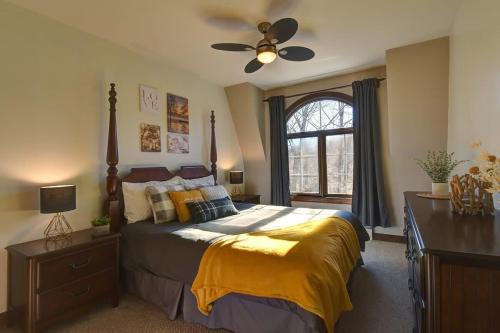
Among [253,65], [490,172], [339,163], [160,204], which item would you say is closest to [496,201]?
[490,172]

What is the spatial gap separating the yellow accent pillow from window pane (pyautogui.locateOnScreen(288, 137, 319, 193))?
239cm

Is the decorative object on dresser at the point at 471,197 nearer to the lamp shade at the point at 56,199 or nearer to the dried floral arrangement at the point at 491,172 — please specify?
the dried floral arrangement at the point at 491,172

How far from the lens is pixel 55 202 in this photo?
6.79 feet

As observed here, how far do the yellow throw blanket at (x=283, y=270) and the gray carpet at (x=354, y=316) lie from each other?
1.37 feet

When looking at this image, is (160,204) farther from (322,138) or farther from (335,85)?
(335,85)

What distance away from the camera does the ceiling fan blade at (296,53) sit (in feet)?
8.05

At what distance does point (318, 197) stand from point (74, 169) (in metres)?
3.66

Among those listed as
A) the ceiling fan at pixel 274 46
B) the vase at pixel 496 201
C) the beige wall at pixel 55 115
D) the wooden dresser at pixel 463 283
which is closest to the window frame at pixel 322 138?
the ceiling fan at pixel 274 46

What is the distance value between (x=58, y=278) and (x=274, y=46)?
2640 mm

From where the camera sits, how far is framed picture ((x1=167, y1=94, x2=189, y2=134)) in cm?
356

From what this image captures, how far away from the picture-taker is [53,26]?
8.07ft

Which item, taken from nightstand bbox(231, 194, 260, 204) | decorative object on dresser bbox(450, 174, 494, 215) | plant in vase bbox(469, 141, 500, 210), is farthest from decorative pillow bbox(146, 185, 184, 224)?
plant in vase bbox(469, 141, 500, 210)

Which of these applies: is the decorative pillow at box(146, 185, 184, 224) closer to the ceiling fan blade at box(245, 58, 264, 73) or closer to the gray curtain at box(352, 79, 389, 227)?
the ceiling fan blade at box(245, 58, 264, 73)

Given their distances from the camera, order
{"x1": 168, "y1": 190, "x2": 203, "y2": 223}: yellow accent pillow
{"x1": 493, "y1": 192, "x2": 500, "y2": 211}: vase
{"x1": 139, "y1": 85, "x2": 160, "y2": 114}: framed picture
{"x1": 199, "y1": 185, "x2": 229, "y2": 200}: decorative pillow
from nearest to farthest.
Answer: {"x1": 493, "y1": 192, "x2": 500, "y2": 211}: vase
{"x1": 168, "y1": 190, "x2": 203, "y2": 223}: yellow accent pillow
{"x1": 199, "y1": 185, "x2": 229, "y2": 200}: decorative pillow
{"x1": 139, "y1": 85, "x2": 160, "y2": 114}: framed picture
